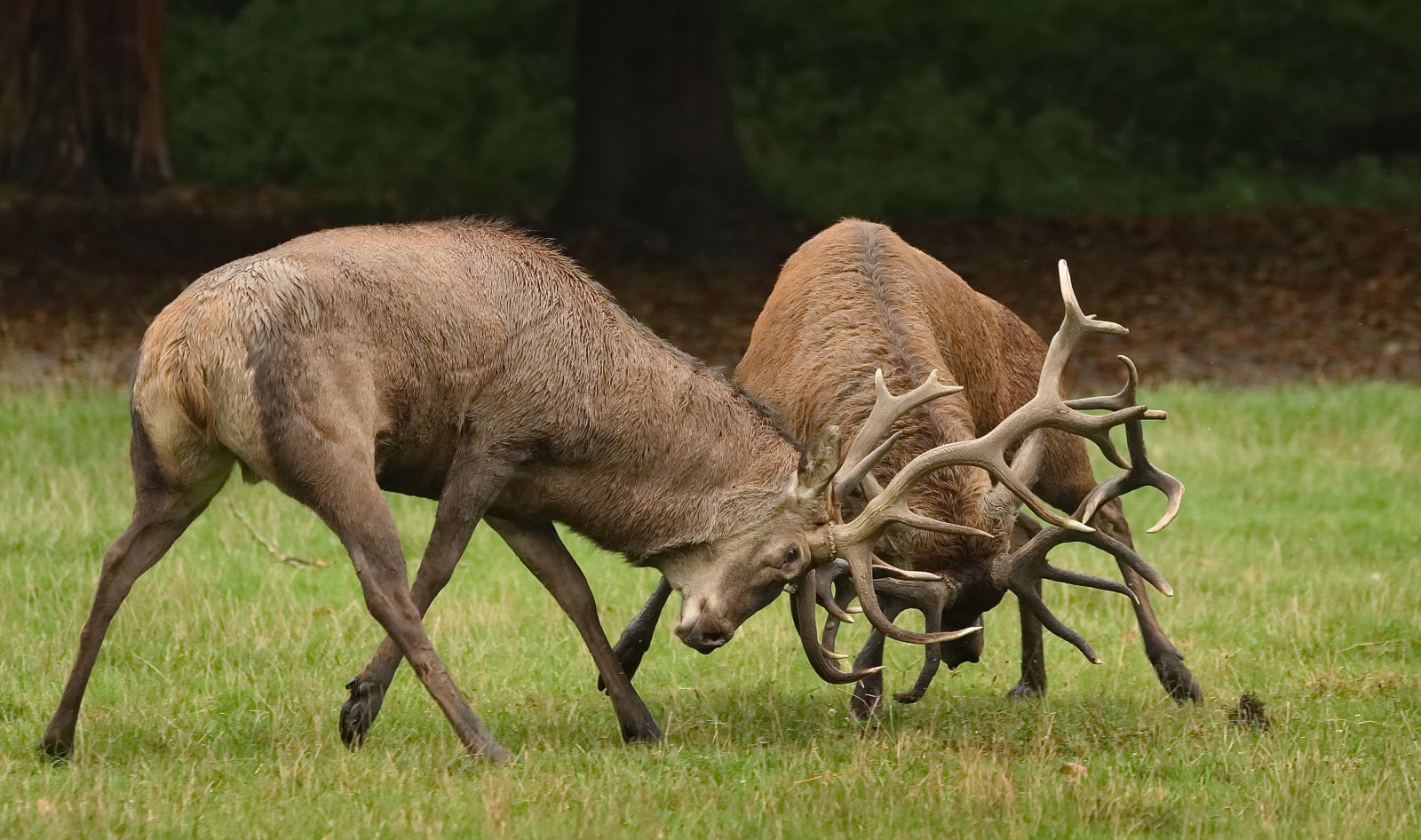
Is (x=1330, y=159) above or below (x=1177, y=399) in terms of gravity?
above

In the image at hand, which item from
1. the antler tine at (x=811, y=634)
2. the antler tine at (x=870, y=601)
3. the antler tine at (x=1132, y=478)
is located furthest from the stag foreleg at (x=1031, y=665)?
the antler tine at (x=811, y=634)

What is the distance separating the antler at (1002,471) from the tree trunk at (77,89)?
17.0 m

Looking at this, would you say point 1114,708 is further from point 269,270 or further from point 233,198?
point 233,198

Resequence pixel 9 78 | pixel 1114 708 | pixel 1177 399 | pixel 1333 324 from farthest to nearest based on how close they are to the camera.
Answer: pixel 9 78 → pixel 1333 324 → pixel 1177 399 → pixel 1114 708

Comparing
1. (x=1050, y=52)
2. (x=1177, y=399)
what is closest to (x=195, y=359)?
(x=1177, y=399)

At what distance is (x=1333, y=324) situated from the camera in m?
17.8

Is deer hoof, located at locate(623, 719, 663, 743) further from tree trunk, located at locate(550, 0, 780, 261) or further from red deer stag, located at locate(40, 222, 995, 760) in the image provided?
tree trunk, located at locate(550, 0, 780, 261)

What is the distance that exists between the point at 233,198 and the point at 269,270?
17544 mm

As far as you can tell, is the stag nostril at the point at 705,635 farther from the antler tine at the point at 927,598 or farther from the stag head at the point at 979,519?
the antler tine at the point at 927,598

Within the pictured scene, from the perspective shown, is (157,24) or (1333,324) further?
(157,24)

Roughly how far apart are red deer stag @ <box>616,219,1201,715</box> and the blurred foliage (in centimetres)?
1376

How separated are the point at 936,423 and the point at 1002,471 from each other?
678 mm

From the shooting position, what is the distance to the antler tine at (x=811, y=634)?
23.4 feet

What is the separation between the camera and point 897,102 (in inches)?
1058
